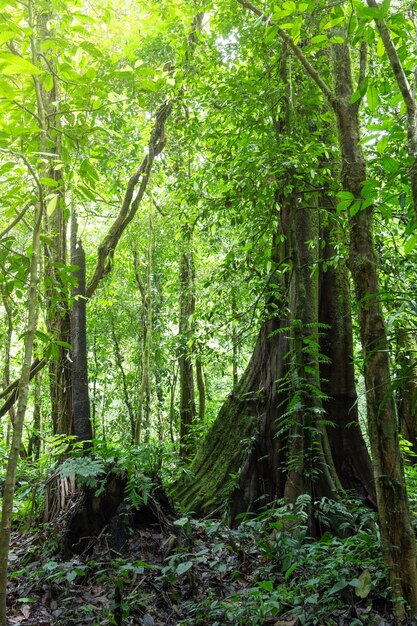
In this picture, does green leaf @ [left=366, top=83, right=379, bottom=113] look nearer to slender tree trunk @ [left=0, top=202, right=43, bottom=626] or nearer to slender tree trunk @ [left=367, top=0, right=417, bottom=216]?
slender tree trunk @ [left=367, top=0, right=417, bottom=216]

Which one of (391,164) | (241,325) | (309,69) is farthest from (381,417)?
(241,325)

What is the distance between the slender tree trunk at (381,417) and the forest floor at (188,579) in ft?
0.96

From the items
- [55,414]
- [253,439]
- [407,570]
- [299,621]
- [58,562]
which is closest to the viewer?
[407,570]

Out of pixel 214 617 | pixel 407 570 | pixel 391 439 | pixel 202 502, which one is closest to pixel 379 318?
pixel 391 439

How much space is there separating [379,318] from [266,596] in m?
1.75

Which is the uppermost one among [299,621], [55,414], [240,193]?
[240,193]

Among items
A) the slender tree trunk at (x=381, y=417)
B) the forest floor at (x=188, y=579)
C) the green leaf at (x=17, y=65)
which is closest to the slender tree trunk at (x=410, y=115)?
the slender tree trunk at (x=381, y=417)

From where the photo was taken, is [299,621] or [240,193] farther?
[240,193]

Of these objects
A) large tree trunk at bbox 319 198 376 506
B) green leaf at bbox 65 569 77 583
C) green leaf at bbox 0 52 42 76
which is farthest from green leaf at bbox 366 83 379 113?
green leaf at bbox 65 569 77 583

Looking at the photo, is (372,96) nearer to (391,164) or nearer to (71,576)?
(391,164)

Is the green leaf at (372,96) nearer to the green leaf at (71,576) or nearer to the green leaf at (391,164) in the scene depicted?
the green leaf at (391,164)

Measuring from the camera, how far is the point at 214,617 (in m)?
3.07

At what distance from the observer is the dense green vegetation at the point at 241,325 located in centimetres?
280

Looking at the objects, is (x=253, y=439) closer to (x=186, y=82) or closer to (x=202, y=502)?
(x=202, y=502)
